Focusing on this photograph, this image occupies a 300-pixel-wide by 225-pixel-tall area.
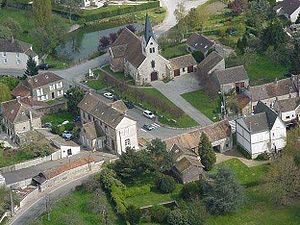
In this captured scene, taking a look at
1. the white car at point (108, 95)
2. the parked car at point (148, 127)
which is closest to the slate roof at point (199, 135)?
the parked car at point (148, 127)

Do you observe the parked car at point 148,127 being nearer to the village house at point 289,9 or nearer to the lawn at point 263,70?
the lawn at point 263,70

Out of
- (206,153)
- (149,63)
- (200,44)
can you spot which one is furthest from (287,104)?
(200,44)

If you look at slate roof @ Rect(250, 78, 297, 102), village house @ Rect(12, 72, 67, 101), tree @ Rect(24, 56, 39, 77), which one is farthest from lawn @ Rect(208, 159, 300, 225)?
tree @ Rect(24, 56, 39, 77)

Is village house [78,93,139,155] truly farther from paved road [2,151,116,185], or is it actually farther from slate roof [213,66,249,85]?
slate roof [213,66,249,85]

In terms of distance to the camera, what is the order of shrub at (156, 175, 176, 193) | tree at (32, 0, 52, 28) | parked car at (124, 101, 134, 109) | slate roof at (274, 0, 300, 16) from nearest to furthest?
shrub at (156, 175, 176, 193) < parked car at (124, 101, 134, 109) < slate roof at (274, 0, 300, 16) < tree at (32, 0, 52, 28)

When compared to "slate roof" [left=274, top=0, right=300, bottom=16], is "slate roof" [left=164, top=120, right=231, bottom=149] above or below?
below

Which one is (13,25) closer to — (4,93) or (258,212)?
(4,93)

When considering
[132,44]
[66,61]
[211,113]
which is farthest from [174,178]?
[66,61]

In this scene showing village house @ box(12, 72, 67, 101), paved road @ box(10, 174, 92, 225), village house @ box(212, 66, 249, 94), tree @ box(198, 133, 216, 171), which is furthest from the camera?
village house @ box(12, 72, 67, 101)
